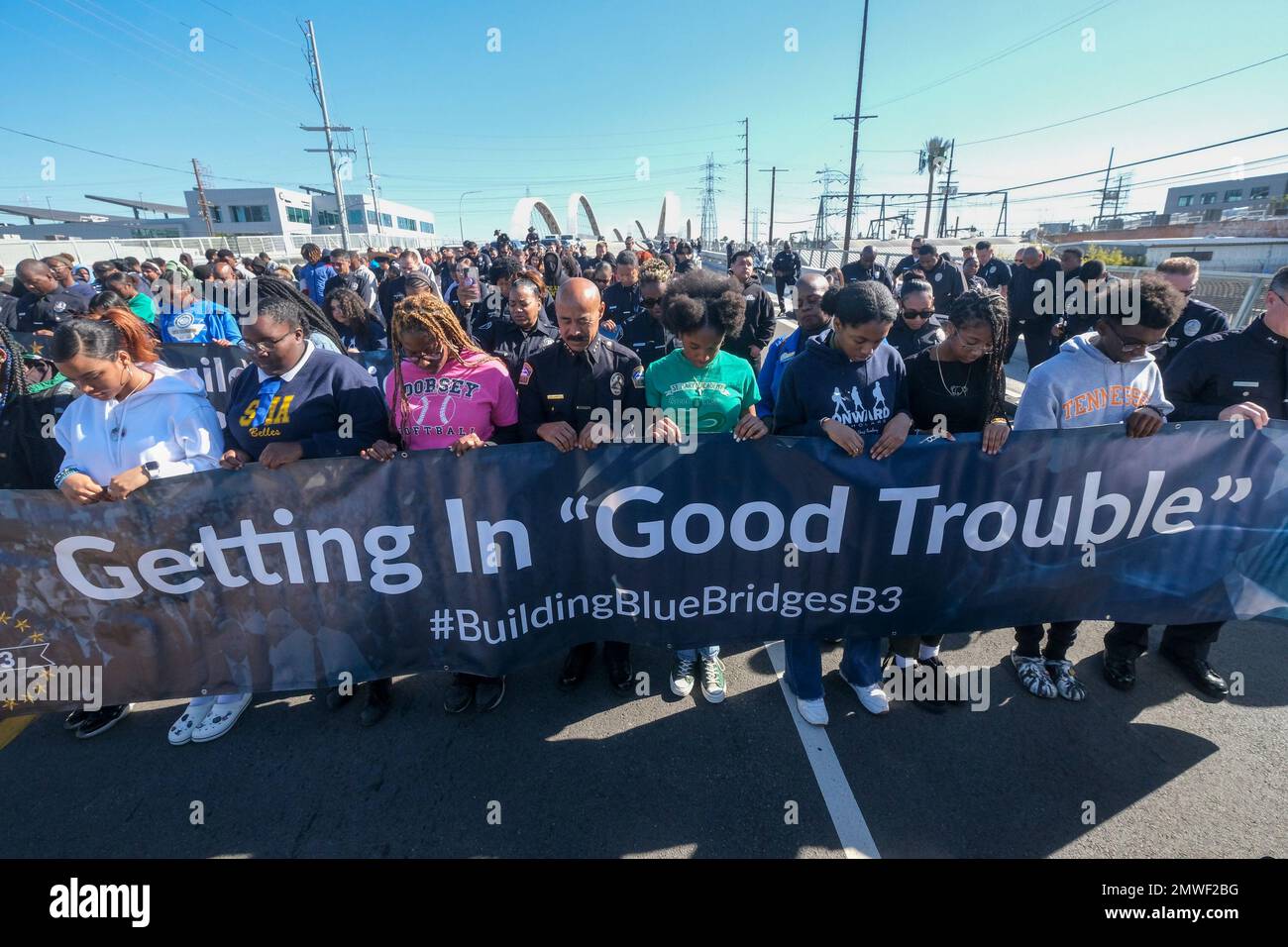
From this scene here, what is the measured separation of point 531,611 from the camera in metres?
2.87

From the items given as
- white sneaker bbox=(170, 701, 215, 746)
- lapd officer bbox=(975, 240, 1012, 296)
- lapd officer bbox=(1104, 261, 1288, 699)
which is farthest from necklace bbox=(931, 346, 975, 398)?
lapd officer bbox=(975, 240, 1012, 296)

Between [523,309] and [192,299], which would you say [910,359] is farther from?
[192,299]

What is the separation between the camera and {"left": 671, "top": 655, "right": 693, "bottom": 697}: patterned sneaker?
3.20 meters

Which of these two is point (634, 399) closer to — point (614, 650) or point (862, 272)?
point (614, 650)

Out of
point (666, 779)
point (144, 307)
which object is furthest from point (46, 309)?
point (666, 779)

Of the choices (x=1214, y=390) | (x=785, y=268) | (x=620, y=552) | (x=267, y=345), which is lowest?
(x=620, y=552)

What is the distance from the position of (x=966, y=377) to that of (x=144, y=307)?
8.30 meters

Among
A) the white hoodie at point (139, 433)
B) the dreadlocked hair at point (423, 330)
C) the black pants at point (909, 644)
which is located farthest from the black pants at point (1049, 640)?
the white hoodie at point (139, 433)

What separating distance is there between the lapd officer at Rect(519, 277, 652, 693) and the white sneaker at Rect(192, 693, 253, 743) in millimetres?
2086

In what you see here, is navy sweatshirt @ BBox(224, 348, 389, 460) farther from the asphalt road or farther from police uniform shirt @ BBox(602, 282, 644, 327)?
police uniform shirt @ BBox(602, 282, 644, 327)

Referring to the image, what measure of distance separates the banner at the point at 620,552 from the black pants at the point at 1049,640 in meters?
0.26

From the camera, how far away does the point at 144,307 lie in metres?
6.68

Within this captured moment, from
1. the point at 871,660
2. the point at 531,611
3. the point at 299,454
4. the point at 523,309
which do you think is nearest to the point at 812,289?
the point at 523,309
